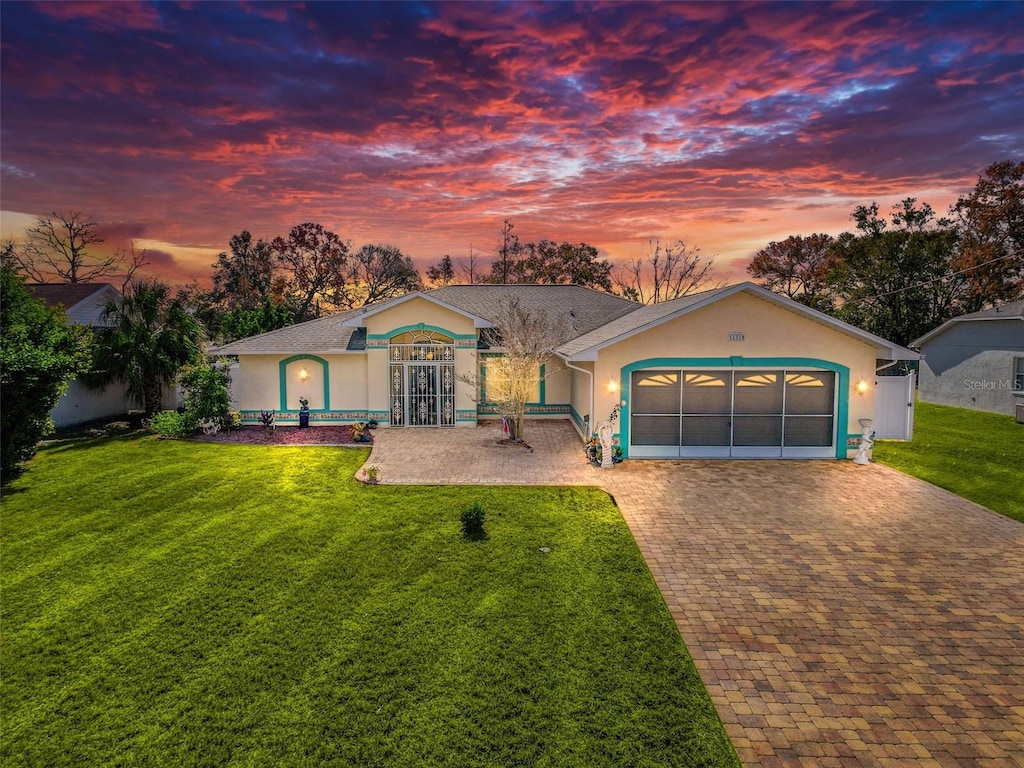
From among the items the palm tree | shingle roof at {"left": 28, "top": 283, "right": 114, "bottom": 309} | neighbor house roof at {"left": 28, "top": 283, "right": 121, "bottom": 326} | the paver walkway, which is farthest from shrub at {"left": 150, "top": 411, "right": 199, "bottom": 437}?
shingle roof at {"left": 28, "top": 283, "right": 114, "bottom": 309}

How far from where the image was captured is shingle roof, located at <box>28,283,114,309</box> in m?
28.5

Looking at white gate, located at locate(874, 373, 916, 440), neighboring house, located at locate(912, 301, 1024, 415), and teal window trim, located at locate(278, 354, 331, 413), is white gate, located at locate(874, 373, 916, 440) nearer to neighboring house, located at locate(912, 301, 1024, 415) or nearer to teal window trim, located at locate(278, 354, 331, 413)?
neighboring house, located at locate(912, 301, 1024, 415)

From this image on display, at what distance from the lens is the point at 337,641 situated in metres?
6.06

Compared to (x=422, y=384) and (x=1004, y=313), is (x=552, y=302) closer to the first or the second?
(x=422, y=384)

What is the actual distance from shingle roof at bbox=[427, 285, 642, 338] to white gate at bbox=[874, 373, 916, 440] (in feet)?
35.8

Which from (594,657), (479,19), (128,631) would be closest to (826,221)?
(479,19)

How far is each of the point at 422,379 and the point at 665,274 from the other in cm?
2997

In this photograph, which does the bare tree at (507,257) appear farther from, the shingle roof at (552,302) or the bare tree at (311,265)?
the shingle roof at (552,302)

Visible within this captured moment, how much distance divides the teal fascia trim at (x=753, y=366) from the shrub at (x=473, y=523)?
673 cm

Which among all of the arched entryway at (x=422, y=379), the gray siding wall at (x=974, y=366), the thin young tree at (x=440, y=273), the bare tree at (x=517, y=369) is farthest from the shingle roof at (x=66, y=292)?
the gray siding wall at (x=974, y=366)

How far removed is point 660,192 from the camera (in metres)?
24.6

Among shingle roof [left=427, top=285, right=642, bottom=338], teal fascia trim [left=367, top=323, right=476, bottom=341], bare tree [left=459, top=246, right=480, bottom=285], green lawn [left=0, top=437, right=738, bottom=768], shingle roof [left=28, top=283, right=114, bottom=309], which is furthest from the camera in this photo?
bare tree [left=459, top=246, right=480, bottom=285]

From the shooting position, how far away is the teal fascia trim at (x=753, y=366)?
47.3 feet

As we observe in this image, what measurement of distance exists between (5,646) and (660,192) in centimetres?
2587
